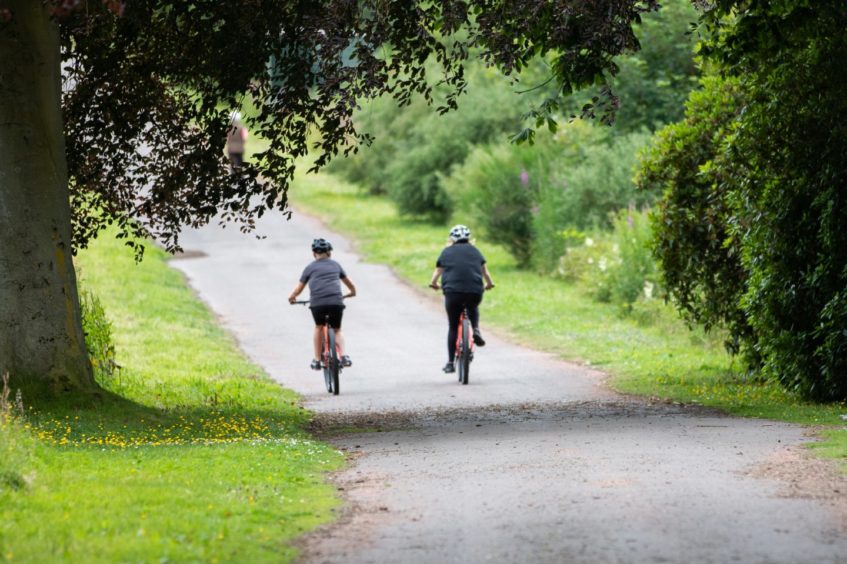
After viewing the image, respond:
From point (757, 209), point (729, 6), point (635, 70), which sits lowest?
point (757, 209)

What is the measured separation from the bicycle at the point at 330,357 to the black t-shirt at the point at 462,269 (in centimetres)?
167

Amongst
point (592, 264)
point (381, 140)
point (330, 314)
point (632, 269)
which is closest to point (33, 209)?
point (330, 314)

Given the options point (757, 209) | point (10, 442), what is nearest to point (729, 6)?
point (757, 209)

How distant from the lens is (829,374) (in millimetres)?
13664

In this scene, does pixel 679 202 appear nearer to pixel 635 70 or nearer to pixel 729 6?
pixel 729 6

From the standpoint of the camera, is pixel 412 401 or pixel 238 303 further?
pixel 238 303

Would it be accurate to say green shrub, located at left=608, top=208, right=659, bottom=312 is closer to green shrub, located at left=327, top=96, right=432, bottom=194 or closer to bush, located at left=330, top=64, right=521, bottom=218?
bush, located at left=330, top=64, right=521, bottom=218

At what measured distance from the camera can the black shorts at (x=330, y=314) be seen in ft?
56.1

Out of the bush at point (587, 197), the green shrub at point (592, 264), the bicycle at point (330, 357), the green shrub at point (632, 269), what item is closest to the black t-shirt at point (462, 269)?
the bicycle at point (330, 357)

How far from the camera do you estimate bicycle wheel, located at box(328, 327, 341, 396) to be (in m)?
17.0

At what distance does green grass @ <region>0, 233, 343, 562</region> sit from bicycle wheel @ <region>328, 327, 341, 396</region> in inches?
24.0

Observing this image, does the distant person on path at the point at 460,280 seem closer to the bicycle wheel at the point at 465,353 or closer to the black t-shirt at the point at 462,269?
the black t-shirt at the point at 462,269

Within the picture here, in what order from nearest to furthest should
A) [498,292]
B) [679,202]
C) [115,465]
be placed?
[115,465] < [679,202] < [498,292]

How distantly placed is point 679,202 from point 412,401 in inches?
178
